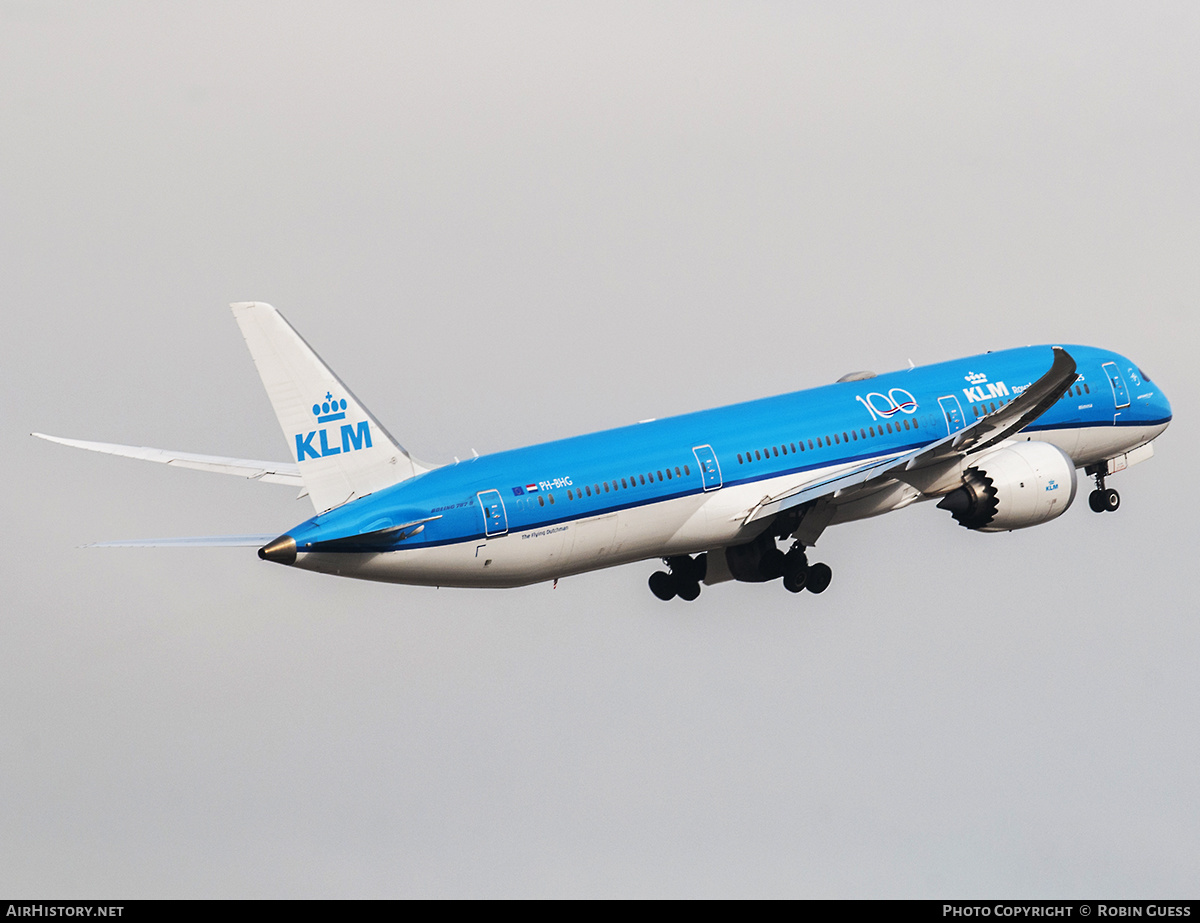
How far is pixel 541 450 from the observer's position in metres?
53.8

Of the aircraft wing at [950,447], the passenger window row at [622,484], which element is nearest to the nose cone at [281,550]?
the passenger window row at [622,484]

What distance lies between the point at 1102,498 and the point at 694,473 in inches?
661

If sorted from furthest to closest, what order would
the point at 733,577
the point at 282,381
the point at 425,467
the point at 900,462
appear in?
the point at 733,577, the point at 900,462, the point at 425,467, the point at 282,381

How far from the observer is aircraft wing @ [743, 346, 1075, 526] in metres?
55.4

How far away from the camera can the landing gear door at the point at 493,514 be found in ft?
170

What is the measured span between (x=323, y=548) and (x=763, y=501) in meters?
12.6

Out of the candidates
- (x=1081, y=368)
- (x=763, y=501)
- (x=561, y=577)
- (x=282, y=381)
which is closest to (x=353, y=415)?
(x=282, y=381)

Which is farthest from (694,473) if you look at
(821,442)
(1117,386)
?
(1117,386)

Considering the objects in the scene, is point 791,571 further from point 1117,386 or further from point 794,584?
point 1117,386

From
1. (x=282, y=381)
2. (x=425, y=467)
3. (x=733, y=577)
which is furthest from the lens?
(x=733, y=577)

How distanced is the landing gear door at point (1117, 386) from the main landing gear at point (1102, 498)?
2.40m

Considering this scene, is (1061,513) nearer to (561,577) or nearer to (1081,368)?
(1081,368)

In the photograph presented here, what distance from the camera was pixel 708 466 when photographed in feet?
183

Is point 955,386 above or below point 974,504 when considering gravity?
above
